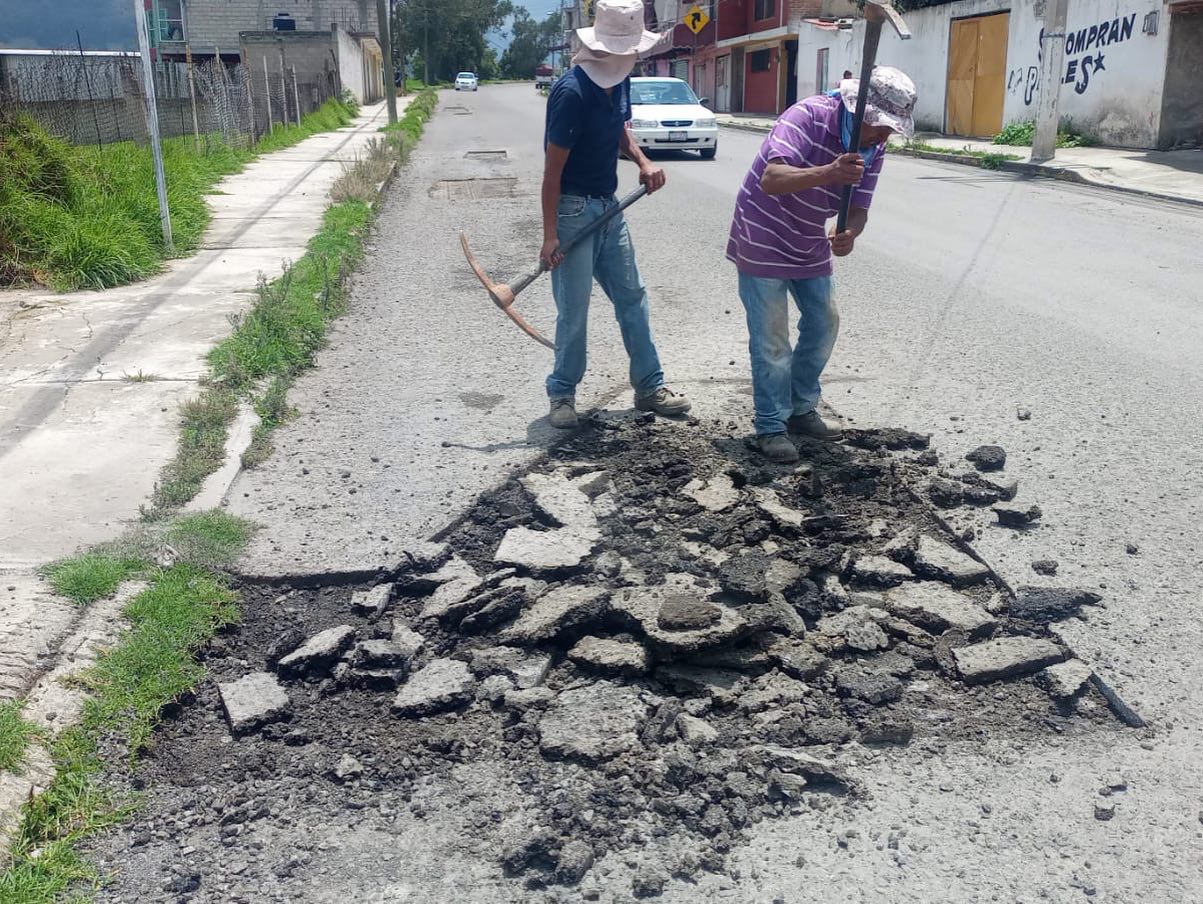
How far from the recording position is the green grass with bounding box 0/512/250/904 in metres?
2.69

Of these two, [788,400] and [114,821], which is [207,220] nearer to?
[788,400]

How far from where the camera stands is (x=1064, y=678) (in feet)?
10.8

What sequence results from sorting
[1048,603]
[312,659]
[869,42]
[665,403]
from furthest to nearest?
1. [665,403]
2. [869,42]
3. [1048,603]
4. [312,659]

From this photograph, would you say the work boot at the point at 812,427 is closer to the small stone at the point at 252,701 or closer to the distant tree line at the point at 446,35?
the small stone at the point at 252,701

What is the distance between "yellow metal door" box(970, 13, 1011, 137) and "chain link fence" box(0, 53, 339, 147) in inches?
612

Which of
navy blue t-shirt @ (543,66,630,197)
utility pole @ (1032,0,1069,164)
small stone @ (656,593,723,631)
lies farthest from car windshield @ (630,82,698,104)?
small stone @ (656,593,723,631)

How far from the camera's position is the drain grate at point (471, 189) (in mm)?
15391

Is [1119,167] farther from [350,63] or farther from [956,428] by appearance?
[350,63]

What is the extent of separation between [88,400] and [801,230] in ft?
12.4

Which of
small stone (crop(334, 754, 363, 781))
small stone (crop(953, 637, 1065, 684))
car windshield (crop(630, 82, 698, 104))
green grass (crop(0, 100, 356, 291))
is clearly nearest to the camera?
small stone (crop(334, 754, 363, 781))

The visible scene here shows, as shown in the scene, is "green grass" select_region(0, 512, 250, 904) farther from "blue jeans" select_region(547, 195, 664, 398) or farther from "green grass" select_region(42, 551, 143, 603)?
"blue jeans" select_region(547, 195, 664, 398)

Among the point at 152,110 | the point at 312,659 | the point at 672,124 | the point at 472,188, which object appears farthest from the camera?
the point at 672,124

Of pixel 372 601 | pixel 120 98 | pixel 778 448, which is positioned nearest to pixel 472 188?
pixel 120 98

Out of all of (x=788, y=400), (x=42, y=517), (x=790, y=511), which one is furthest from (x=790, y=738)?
(x=42, y=517)
